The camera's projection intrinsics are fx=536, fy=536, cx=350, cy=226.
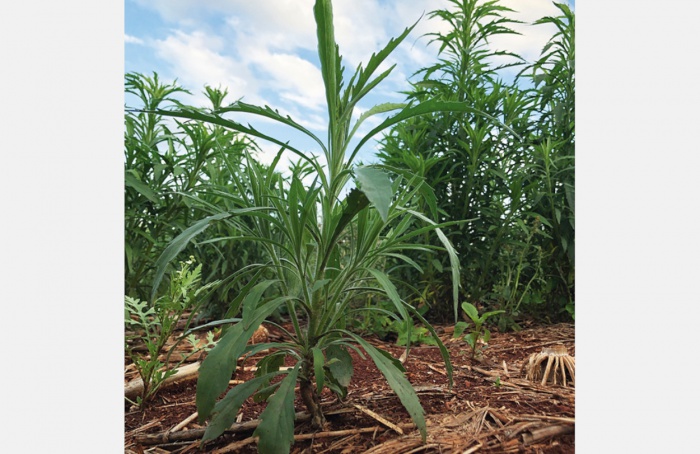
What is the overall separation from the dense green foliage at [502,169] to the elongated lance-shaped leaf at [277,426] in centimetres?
101

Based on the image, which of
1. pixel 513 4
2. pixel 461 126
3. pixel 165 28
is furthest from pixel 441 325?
pixel 165 28

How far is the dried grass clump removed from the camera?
1.19m

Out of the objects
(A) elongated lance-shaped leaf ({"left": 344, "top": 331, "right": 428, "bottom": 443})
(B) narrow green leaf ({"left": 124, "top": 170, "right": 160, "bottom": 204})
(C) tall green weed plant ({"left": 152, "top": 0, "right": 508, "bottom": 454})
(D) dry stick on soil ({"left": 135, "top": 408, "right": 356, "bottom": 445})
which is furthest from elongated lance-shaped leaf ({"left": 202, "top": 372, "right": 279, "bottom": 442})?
(B) narrow green leaf ({"left": 124, "top": 170, "right": 160, "bottom": 204})

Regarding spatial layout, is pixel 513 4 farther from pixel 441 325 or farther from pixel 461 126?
pixel 441 325

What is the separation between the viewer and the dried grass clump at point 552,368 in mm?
1190

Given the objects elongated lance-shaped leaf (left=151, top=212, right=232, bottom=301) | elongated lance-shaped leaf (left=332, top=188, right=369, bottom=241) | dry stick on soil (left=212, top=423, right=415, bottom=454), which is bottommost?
dry stick on soil (left=212, top=423, right=415, bottom=454)

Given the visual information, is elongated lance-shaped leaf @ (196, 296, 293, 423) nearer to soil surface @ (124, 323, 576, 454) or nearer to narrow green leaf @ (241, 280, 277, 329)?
narrow green leaf @ (241, 280, 277, 329)

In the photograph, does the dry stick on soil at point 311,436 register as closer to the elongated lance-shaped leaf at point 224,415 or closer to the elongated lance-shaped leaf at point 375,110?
the elongated lance-shaped leaf at point 224,415

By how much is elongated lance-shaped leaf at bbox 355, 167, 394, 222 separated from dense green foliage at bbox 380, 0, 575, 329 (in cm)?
106

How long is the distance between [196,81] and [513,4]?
3.34ft

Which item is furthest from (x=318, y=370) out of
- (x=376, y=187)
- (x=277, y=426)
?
(x=376, y=187)

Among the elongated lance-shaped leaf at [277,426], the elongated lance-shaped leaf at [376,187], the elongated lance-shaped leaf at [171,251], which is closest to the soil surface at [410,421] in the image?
the elongated lance-shaped leaf at [277,426]

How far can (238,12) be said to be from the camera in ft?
4.54
